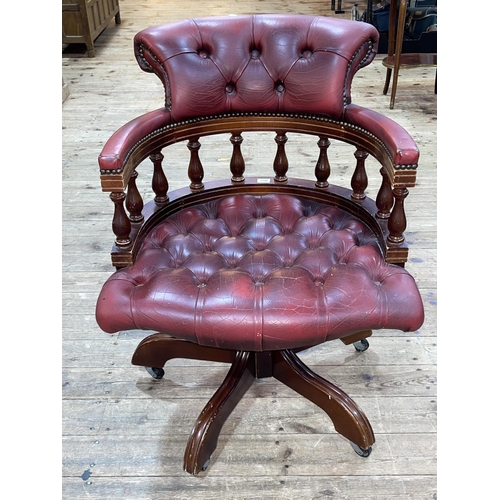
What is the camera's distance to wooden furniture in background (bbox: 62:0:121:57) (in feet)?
14.4

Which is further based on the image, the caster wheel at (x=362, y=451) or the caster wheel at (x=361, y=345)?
the caster wheel at (x=361, y=345)

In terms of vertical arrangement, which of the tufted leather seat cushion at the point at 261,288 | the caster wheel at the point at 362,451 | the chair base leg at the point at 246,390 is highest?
the tufted leather seat cushion at the point at 261,288

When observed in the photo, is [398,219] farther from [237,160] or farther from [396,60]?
[396,60]

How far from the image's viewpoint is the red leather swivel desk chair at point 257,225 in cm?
116

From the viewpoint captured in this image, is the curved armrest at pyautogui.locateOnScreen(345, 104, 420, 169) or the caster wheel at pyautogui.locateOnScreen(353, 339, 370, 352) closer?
the curved armrest at pyautogui.locateOnScreen(345, 104, 420, 169)

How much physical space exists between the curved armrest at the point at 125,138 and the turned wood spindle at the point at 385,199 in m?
0.56

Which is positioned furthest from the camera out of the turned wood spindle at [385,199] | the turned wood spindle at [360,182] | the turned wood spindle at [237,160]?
the turned wood spindle at [237,160]

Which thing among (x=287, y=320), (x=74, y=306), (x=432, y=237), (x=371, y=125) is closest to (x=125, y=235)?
(x=287, y=320)

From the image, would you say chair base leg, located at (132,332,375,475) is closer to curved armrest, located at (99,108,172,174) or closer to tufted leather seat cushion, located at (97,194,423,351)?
tufted leather seat cushion, located at (97,194,423,351)

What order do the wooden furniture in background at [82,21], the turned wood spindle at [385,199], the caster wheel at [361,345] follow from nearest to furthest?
1. the turned wood spindle at [385,199]
2. the caster wheel at [361,345]
3. the wooden furniture in background at [82,21]

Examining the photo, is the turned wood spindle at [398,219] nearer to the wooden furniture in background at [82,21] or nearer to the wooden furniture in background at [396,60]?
the wooden furniture in background at [396,60]

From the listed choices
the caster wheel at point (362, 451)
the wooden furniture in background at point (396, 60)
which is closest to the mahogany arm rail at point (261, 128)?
the caster wheel at point (362, 451)

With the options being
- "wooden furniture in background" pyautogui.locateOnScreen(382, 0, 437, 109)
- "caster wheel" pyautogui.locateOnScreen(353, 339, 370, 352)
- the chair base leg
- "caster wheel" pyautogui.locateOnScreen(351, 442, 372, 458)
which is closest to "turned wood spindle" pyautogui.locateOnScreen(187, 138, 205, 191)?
the chair base leg

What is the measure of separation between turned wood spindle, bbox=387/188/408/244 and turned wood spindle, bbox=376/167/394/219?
12 centimetres
